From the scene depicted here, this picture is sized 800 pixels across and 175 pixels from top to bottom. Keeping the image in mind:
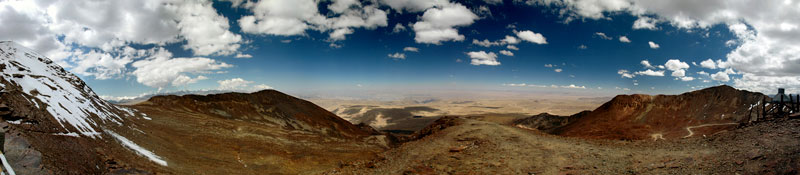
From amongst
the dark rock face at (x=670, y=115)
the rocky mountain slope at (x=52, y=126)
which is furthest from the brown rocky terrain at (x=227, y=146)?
the dark rock face at (x=670, y=115)

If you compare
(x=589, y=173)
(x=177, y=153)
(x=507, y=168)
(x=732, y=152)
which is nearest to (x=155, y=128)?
(x=177, y=153)

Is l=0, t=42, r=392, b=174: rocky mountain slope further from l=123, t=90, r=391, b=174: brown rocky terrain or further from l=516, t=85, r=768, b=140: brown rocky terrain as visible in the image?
l=516, t=85, r=768, b=140: brown rocky terrain

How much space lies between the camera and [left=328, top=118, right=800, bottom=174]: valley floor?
36.3ft

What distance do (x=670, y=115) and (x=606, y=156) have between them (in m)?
28.1

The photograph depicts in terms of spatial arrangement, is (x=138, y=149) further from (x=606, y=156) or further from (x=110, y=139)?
(x=606, y=156)

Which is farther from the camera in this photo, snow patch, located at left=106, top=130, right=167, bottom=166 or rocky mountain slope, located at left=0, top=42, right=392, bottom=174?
snow patch, located at left=106, top=130, right=167, bottom=166

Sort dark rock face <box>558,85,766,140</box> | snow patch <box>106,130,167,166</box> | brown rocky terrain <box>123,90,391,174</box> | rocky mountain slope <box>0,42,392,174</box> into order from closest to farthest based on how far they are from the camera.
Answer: rocky mountain slope <box>0,42,392,174</box>
snow patch <box>106,130,167,166</box>
brown rocky terrain <box>123,90,391,174</box>
dark rock face <box>558,85,766,140</box>

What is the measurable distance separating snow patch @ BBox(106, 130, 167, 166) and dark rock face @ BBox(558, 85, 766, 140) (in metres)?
38.2

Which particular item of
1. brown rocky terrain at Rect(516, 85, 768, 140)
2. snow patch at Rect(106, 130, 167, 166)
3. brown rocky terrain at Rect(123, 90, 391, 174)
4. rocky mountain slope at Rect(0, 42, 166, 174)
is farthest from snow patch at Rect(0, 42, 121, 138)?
brown rocky terrain at Rect(516, 85, 768, 140)

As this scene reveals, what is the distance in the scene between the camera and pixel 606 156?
1619 centimetres

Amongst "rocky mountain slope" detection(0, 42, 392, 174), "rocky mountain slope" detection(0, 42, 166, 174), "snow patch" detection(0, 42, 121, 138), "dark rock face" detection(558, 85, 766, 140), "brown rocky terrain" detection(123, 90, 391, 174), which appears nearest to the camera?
"rocky mountain slope" detection(0, 42, 166, 174)

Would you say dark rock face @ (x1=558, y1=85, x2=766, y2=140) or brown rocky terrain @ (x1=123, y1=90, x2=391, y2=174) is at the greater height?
dark rock face @ (x1=558, y1=85, x2=766, y2=140)

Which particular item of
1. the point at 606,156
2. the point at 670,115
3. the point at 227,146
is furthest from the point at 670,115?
the point at 227,146

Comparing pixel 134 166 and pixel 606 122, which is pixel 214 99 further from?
pixel 606 122
